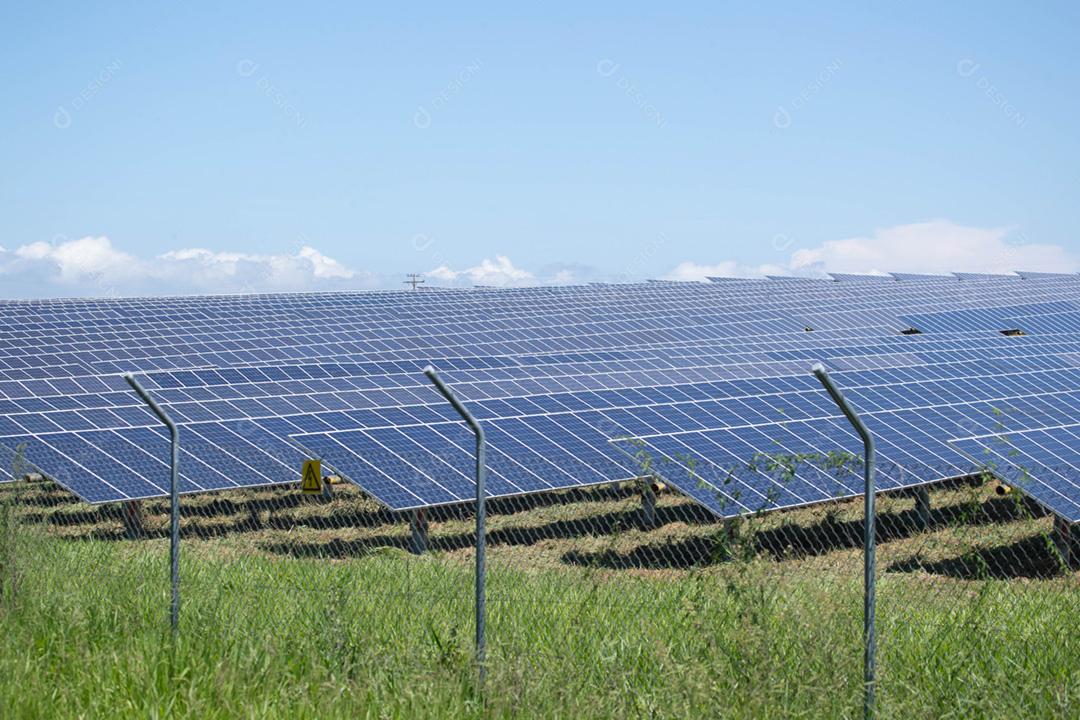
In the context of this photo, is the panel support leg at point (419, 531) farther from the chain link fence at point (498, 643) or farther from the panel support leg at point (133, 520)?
the panel support leg at point (133, 520)

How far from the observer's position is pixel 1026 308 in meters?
49.3

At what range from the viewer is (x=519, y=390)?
2516 centimetres

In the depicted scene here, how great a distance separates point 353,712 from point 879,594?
6289 millimetres

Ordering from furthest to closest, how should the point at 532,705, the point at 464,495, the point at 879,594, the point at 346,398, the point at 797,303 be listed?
the point at 797,303 < the point at 346,398 < the point at 464,495 < the point at 879,594 < the point at 532,705

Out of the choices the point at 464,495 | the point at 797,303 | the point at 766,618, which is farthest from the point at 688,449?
the point at 797,303

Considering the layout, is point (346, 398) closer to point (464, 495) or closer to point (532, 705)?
point (464, 495)

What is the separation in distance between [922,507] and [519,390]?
8721 millimetres

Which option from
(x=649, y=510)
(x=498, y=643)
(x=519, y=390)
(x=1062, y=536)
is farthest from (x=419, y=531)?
(x=498, y=643)

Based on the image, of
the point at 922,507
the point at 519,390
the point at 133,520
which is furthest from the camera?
Answer: the point at 519,390

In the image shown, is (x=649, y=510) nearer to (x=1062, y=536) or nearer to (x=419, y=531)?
(x=419, y=531)

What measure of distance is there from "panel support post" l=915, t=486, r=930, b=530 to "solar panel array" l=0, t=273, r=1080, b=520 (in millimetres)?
583

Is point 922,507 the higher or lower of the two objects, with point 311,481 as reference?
lower

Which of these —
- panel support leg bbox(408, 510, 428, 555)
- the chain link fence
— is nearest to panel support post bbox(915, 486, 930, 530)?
the chain link fence

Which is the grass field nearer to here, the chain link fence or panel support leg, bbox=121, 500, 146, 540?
the chain link fence
